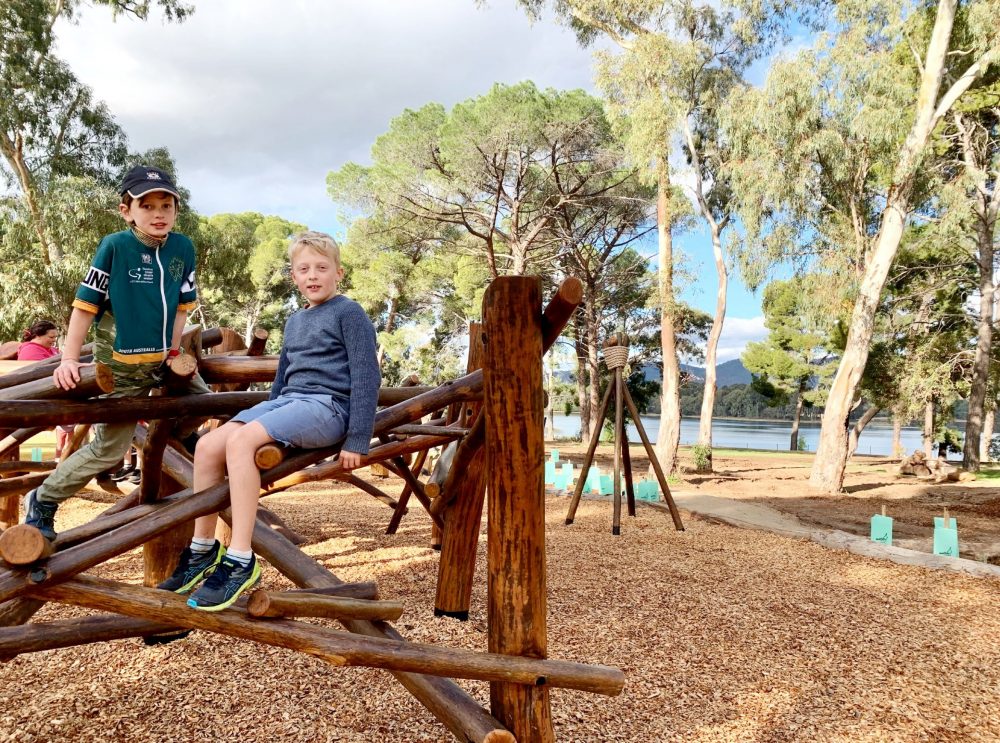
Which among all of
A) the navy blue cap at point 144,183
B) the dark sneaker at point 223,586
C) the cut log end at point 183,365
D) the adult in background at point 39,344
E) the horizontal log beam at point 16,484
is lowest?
the horizontal log beam at point 16,484

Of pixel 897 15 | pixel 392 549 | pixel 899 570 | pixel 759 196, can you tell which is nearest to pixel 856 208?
pixel 759 196

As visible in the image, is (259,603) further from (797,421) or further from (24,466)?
(797,421)

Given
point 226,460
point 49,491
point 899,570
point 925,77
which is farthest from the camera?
point 925,77

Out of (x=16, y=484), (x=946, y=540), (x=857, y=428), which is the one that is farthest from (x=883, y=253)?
(x=16, y=484)

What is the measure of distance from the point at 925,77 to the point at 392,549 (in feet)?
41.0

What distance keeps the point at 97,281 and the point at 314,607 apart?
1.32 m

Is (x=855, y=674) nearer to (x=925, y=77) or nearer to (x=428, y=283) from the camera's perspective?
(x=925, y=77)

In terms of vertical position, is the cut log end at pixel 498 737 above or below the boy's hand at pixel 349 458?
below

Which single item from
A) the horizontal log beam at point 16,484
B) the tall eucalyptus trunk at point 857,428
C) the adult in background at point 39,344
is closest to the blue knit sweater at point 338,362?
the horizontal log beam at point 16,484

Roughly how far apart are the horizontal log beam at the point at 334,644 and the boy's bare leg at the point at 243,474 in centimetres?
23

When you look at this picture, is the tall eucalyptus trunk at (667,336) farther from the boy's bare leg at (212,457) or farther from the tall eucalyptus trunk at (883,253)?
the boy's bare leg at (212,457)

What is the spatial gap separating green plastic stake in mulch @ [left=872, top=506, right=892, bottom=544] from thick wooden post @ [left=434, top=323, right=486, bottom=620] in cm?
507

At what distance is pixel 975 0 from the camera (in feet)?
41.8

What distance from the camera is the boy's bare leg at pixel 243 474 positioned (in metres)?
2.04
